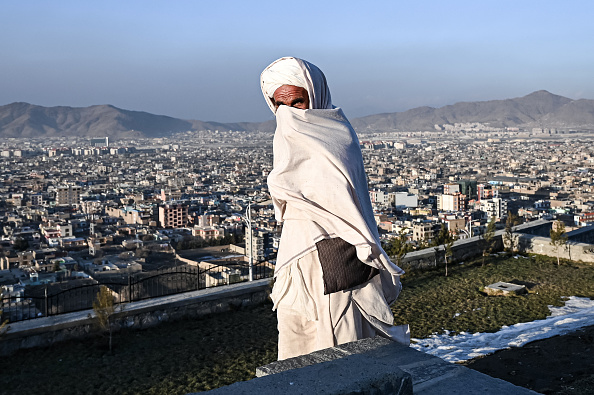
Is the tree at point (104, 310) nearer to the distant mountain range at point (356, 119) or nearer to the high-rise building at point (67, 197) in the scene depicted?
the high-rise building at point (67, 197)

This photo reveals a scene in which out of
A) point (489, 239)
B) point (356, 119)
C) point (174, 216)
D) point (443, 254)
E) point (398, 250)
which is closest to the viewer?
point (398, 250)

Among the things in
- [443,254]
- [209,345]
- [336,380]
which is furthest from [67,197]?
[336,380]

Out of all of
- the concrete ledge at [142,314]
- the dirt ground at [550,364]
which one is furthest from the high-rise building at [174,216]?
the dirt ground at [550,364]

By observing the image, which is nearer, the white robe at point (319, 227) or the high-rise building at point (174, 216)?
the white robe at point (319, 227)

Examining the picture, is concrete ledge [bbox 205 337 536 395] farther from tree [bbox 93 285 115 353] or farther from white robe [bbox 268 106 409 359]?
tree [bbox 93 285 115 353]

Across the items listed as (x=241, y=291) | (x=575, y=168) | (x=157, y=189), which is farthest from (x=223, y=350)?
(x=575, y=168)

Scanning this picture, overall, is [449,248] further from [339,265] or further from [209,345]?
[339,265]

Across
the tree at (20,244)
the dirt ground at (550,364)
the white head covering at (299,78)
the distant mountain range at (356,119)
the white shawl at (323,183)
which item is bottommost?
the tree at (20,244)

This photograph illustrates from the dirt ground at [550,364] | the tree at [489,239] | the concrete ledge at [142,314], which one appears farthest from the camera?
the tree at [489,239]
